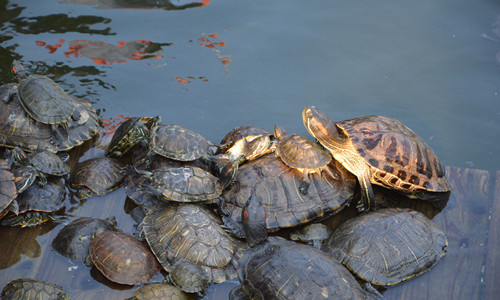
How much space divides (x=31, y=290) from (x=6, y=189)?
0.95 metres

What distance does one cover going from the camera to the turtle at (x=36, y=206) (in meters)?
4.09

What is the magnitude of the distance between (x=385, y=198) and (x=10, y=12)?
6.24 metres

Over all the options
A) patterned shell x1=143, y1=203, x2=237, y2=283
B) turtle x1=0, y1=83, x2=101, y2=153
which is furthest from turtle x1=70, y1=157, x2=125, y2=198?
patterned shell x1=143, y1=203, x2=237, y2=283

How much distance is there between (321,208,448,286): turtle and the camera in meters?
3.73

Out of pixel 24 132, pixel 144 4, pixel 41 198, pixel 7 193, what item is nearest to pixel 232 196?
pixel 41 198

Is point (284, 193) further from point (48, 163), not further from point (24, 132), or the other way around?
point (24, 132)

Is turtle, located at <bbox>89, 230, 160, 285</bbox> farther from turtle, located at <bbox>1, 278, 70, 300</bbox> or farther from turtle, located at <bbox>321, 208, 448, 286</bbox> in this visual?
turtle, located at <bbox>321, 208, 448, 286</bbox>

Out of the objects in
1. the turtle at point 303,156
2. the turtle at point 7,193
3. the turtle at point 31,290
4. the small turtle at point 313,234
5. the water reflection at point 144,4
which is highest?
the water reflection at point 144,4

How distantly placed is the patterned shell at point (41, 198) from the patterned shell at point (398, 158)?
278 cm

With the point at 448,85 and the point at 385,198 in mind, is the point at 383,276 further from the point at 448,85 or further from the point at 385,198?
the point at 448,85

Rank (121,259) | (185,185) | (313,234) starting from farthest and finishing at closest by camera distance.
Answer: (313,234) → (185,185) → (121,259)

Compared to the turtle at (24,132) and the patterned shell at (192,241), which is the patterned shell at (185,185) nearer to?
the patterned shell at (192,241)

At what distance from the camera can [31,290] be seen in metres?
3.42

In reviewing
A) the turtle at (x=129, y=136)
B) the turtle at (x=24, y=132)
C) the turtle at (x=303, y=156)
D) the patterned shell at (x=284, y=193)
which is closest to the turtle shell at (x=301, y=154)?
the turtle at (x=303, y=156)
